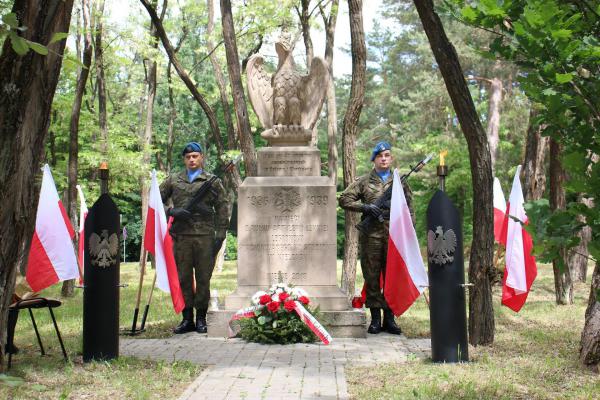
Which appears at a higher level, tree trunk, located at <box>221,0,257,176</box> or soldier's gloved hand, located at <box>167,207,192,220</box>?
tree trunk, located at <box>221,0,257,176</box>

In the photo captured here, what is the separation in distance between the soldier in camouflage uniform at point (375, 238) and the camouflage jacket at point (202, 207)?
1.60 meters

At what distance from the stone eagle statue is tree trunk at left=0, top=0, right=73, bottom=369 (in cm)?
423

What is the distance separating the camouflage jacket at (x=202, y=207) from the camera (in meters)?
9.20

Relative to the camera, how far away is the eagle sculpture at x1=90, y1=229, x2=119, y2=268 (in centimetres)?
671

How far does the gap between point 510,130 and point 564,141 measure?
26.3 m

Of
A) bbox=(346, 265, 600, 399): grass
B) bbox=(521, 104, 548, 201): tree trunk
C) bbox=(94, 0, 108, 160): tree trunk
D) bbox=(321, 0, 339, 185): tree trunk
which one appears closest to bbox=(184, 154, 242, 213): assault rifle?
bbox=(346, 265, 600, 399): grass

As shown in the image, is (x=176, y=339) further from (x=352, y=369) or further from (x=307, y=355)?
(x=352, y=369)

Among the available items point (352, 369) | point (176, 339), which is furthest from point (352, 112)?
point (352, 369)

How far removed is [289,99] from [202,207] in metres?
1.96

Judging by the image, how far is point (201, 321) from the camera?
9.27m

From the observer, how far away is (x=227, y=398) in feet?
17.1

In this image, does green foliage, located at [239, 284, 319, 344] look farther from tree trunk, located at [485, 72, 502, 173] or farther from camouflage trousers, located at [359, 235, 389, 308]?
tree trunk, located at [485, 72, 502, 173]

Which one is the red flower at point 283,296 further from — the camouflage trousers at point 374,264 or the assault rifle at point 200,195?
the assault rifle at point 200,195

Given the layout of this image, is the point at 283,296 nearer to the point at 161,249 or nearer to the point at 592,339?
the point at 161,249
